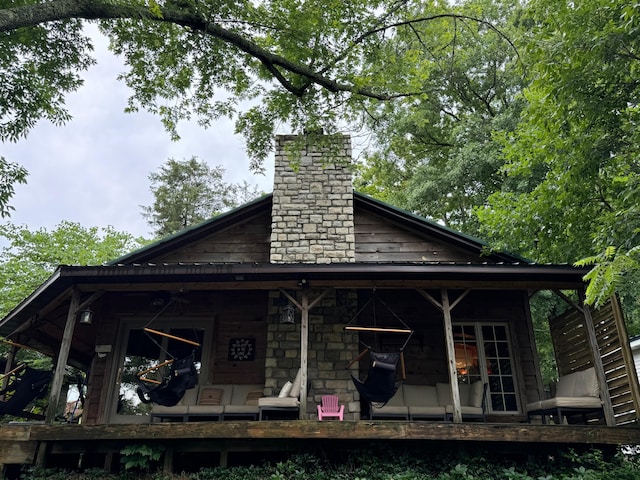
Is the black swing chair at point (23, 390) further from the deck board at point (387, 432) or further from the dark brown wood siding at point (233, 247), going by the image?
the dark brown wood siding at point (233, 247)

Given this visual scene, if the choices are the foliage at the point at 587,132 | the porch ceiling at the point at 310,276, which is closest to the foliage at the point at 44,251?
the porch ceiling at the point at 310,276

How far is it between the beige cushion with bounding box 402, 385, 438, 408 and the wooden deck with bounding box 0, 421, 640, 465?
5.11ft

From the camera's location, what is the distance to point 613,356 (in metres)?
6.63

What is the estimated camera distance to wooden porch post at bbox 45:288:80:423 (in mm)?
6148

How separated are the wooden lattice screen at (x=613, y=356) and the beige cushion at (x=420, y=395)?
7.39 ft

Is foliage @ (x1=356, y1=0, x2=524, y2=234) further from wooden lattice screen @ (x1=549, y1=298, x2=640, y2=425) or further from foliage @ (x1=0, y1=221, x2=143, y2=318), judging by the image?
foliage @ (x1=0, y1=221, x2=143, y2=318)

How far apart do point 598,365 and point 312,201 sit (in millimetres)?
4974

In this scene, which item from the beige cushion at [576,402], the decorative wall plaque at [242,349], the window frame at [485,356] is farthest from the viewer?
the decorative wall plaque at [242,349]

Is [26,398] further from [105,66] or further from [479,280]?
[479,280]

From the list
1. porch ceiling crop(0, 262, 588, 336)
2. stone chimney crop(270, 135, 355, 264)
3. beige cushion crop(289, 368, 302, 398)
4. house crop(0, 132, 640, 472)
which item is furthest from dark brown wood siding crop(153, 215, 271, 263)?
beige cushion crop(289, 368, 302, 398)

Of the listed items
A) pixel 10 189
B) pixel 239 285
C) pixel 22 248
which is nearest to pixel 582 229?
pixel 239 285

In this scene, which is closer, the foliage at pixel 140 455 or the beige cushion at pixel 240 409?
the foliage at pixel 140 455

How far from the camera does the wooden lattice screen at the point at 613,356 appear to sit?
627 cm

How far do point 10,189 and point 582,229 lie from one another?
9520 mm
